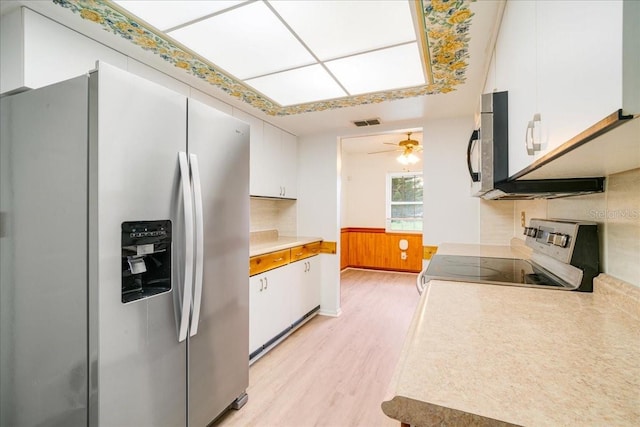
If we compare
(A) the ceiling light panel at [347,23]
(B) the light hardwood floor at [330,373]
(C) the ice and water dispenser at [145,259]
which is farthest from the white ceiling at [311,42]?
(B) the light hardwood floor at [330,373]

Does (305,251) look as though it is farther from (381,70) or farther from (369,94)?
(381,70)

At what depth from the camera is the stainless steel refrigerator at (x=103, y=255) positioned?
1064mm

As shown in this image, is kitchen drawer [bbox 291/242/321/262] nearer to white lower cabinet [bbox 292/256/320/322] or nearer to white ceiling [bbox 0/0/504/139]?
white lower cabinet [bbox 292/256/320/322]

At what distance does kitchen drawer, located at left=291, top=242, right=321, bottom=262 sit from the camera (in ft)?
9.48

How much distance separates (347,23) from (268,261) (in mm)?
1786

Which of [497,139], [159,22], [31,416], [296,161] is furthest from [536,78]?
[296,161]

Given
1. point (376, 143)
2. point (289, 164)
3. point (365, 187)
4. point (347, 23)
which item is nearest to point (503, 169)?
point (347, 23)

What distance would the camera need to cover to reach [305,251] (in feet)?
10.2

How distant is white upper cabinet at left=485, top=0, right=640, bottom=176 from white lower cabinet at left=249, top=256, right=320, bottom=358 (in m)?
1.95

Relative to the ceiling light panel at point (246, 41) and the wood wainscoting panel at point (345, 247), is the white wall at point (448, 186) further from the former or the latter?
the wood wainscoting panel at point (345, 247)

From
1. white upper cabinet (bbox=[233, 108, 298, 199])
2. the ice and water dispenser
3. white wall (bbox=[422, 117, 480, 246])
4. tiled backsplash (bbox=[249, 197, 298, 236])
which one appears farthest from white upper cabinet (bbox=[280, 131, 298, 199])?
the ice and water dispenser

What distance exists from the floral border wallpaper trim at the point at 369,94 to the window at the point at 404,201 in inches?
142

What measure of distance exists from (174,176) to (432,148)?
248 cm

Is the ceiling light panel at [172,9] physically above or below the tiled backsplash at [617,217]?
above
